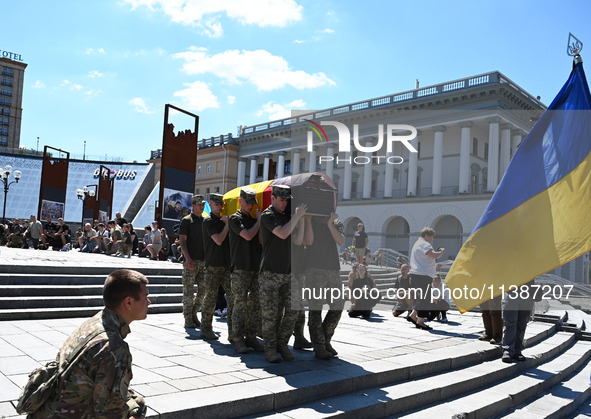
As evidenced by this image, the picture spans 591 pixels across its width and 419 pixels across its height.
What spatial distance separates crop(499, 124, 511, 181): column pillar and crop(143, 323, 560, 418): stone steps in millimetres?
32894

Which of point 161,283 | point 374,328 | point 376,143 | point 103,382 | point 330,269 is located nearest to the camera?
point 103,382

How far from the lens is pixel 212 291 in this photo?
21.8 feet

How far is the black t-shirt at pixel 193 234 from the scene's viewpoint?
23.5 ft

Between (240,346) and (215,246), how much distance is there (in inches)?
61.3

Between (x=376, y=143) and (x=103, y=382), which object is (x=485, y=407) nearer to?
(x=103, y=382)

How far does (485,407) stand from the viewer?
5.11 meters

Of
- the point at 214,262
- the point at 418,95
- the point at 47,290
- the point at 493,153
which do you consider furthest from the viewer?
the point at 418,95

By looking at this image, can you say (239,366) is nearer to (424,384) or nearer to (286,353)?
(286,353)

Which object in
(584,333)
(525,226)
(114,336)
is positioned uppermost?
(525,226)

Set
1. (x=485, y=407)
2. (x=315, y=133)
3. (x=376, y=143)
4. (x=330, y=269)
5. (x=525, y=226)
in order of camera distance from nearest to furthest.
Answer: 1. (x=485, y=407)
2. (x=330, y=269)
3. (x=525, y=226)
4. (x=376, y=143)
5. (x=315, y=133)

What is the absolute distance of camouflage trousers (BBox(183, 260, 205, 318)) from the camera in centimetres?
718

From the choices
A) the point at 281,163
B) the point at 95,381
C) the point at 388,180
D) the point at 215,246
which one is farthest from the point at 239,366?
the point at 281,163

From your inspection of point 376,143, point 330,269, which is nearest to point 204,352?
point 330,269

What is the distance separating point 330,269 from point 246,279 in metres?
1.07
